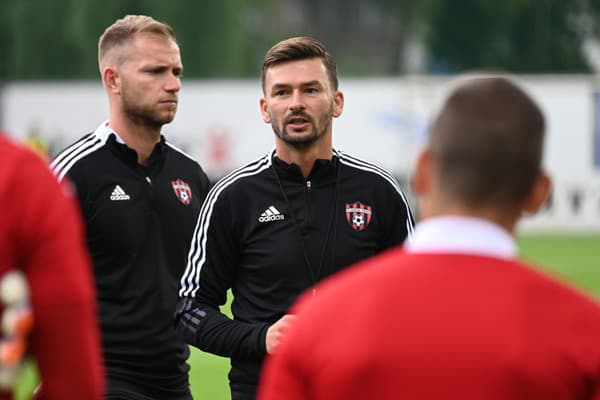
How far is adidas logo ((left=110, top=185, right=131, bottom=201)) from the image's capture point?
5.76m

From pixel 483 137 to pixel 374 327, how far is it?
→ 1.42 ft

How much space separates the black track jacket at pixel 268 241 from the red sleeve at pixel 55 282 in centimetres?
222

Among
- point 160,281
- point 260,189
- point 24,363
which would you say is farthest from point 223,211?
point 24,363

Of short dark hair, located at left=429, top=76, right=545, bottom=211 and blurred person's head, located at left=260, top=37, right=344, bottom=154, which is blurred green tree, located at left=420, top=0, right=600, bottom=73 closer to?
blurred person's head, located at left=260, top=37, right=344, bottom=154

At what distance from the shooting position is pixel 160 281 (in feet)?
18.8

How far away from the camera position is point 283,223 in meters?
5.37

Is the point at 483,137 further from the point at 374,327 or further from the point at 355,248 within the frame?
the point at 355,248

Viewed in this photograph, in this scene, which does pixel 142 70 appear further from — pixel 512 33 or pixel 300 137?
pixel 512 33

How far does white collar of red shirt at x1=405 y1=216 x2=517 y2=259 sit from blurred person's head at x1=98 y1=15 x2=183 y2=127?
3.50m

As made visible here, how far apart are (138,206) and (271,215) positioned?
732 mm

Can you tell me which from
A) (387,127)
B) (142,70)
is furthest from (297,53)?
(387,127)

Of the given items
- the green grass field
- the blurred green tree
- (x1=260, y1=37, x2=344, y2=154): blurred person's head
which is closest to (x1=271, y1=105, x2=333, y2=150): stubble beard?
(x1=260, y1=37, x2=344, y2=154): blurred person's head

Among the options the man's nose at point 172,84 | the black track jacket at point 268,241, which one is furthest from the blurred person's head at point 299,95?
the man's nose at point 172,84

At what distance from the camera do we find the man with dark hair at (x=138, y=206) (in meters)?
5.64
